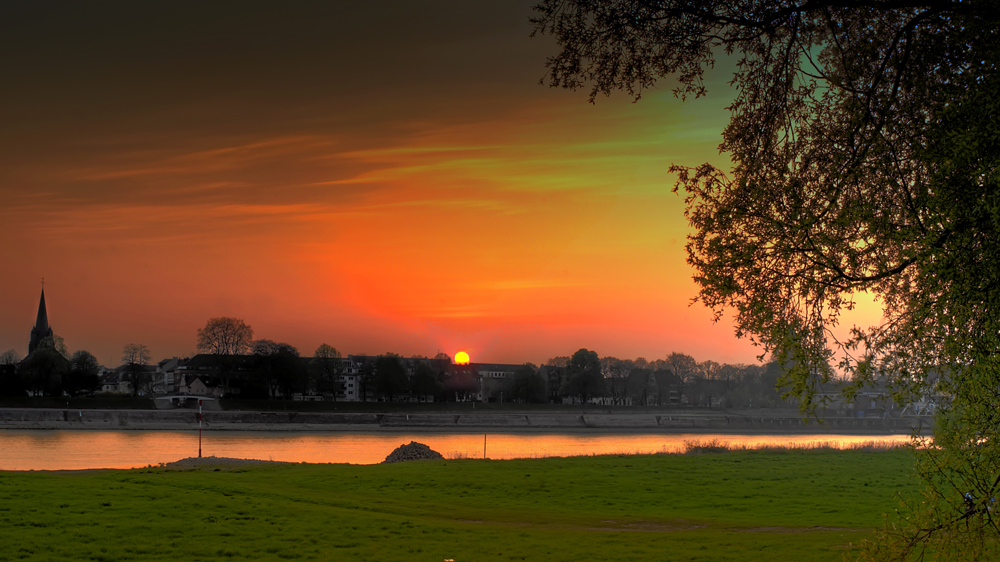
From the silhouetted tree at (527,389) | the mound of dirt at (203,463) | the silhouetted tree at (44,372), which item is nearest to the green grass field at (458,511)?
the mound of dirt at (203,463)

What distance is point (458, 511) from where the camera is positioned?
2072cm

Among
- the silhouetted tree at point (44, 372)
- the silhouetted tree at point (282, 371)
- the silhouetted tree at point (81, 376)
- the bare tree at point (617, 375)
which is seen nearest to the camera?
the silhouetted tree at point (44, 372)

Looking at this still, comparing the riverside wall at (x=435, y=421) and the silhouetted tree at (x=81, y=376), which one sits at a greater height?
the silhouetted tree at (x=81, y=376)

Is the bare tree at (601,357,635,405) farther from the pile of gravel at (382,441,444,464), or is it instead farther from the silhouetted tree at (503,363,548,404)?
the pile of gravel at (382,441,444,464)

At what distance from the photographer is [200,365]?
14038 cm

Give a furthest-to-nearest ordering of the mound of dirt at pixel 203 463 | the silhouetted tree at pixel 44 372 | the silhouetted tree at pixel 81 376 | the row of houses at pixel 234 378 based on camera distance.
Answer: the row of houses at pixel 234 378
the silhouetted tree at pixel 81 376
the silhouetted tree at pixel 44 372
the mound of dirt at pixel 203 463

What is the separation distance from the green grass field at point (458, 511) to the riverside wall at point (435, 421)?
60.8 m

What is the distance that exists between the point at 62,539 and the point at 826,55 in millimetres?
13944

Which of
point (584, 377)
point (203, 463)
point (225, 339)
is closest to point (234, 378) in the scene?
point (225, 339)

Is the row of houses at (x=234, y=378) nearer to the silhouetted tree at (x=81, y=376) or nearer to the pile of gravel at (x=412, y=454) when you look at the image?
the silhouetted tree at (x=81, y=376)

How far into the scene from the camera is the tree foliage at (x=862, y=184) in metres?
7.98

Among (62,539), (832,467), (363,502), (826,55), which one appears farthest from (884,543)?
(832,467)

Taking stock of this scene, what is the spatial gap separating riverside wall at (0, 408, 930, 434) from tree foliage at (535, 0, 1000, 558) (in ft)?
254

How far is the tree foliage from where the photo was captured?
26.2 ft
